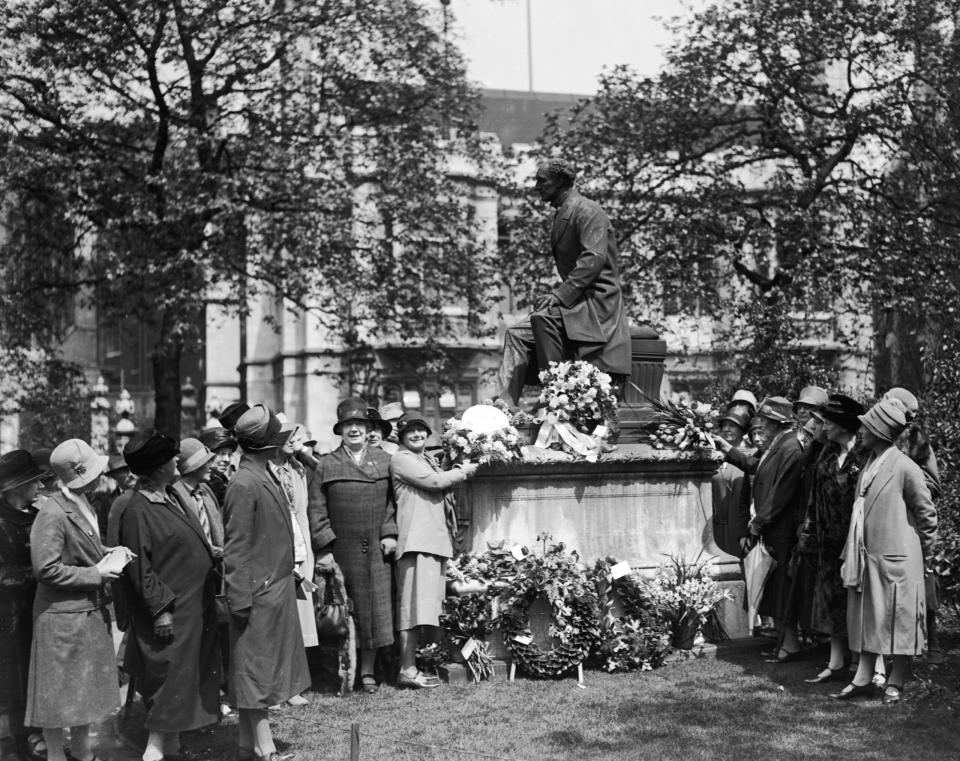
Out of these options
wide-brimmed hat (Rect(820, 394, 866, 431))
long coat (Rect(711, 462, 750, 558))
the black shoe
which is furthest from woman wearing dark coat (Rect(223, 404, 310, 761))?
long coat (Rect(711, 462, 750, 558))

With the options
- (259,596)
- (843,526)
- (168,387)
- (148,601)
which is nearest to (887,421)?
(843,526)

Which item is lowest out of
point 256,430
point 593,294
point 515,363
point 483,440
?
point 483,440

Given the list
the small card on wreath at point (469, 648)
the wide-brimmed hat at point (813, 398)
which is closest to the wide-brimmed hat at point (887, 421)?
the wide-brimmed hat at point (813, 398)

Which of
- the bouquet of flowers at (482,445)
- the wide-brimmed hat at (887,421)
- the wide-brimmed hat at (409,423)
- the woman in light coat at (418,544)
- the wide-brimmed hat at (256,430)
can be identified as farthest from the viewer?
the bouquet of flowers at (482,445)

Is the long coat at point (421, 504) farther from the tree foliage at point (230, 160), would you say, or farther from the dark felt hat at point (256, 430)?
the tree foliage at point (230, 160)

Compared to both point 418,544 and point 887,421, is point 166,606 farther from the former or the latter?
point 887,421

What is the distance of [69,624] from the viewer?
22.6 ft

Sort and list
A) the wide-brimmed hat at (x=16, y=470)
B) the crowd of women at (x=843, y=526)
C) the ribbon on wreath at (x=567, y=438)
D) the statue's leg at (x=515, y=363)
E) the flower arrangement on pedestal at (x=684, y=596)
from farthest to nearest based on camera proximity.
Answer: the statue's leg at (x=515, y=363)
the ribbon on wreath at (x=567, y=438)
the flower arrangement on pedestal at (x=684, y=596)
the crowd of women at (x=843, y=526)
the wide-brimmed hat at (x=16, y=470)

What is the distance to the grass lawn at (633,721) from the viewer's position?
7.02m

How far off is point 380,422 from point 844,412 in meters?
3.77

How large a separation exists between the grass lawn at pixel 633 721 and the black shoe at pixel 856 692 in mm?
99

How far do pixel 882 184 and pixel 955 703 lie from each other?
17.1 metres

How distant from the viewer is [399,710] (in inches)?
321

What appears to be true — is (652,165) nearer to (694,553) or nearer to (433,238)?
(433,238)
